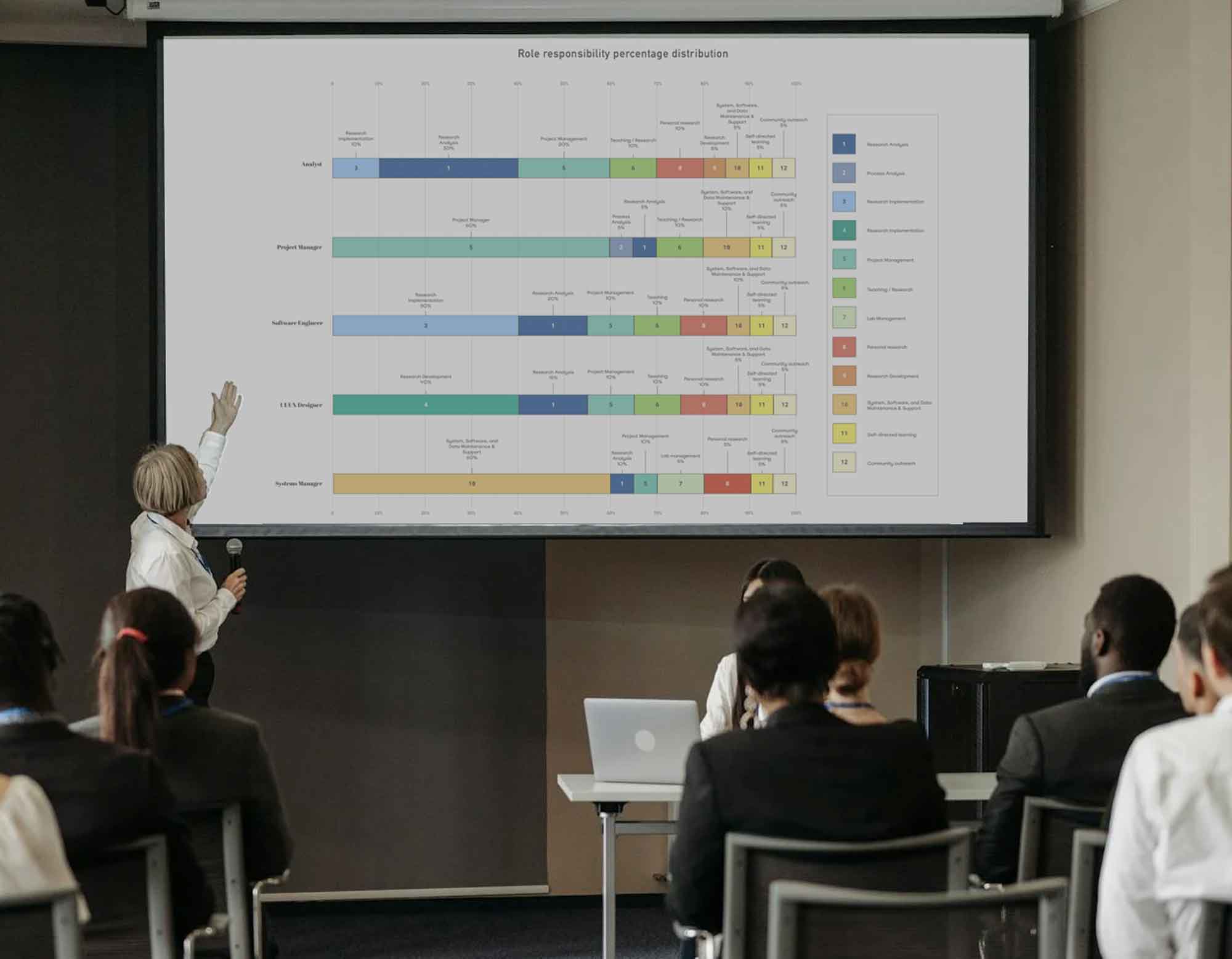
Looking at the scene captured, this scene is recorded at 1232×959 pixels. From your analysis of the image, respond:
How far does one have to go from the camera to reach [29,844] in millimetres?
2053

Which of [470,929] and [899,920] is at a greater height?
[899,920]

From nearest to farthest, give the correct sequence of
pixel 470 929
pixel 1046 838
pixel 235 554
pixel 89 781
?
pixel 89 781 < pixel 1046 838 < pixel 235 554 < pixel 470 929

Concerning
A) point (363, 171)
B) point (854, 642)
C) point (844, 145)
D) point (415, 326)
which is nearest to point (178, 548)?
point (415, 326)

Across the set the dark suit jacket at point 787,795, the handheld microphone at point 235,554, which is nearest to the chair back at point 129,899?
the dark suit jacket at point 787,795

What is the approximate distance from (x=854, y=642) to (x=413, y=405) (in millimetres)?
2197

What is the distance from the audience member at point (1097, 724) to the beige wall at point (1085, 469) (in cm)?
134

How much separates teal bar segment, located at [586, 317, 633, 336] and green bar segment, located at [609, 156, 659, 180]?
0.46 meters

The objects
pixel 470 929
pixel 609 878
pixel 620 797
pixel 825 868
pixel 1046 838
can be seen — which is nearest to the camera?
pixel 825 868

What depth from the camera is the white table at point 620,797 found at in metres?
3.48

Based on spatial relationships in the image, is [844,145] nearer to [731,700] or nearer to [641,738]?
[731,700]

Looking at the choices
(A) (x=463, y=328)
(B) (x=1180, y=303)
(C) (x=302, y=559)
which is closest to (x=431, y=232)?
(A) (x=463, y=328)

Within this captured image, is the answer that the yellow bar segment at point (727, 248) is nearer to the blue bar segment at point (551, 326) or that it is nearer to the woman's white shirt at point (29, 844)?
the blue bar segment at point (551, 326)

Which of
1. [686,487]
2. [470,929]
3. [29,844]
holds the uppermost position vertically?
[686,487]

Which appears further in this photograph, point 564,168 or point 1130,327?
point 564,168
